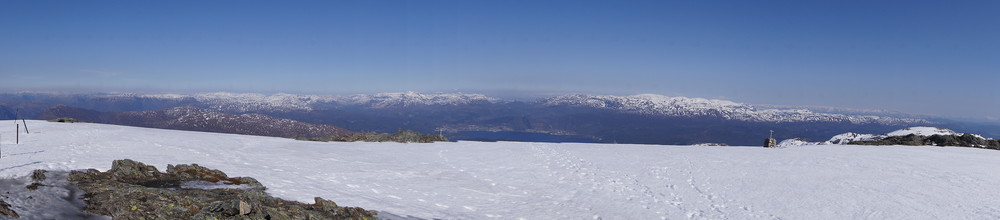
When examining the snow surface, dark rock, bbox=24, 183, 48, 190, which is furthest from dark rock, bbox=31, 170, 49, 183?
the snow surface

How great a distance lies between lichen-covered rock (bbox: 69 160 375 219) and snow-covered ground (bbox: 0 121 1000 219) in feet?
4.81

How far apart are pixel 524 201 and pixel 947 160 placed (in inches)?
1065

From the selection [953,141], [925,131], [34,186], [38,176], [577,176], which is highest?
[925,131]

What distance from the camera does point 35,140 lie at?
23.6 metres

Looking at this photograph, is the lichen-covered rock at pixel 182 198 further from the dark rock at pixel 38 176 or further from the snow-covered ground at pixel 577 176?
the snow-covered ground at pixel 577 176

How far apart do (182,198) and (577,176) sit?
16.5 m

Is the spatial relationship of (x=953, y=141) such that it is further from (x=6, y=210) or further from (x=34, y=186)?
(x=34, y=186)

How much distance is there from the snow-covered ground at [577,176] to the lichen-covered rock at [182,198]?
57.7 inches

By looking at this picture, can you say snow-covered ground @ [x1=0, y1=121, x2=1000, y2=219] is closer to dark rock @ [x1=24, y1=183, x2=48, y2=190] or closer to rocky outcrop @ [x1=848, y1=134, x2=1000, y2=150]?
dark rock @ [x1=24, y1=183, x2=48, y2=190]

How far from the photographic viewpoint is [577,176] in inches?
880

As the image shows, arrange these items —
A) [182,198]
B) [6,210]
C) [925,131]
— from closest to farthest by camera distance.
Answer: [6,210], [182,198], [925,131]

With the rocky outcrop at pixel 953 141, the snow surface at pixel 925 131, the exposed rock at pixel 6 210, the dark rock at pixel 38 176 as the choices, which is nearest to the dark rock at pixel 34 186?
the dark rock at pixel 38 176

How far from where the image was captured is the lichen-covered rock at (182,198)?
10.6 metres

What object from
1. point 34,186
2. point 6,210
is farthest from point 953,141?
point 34,186
